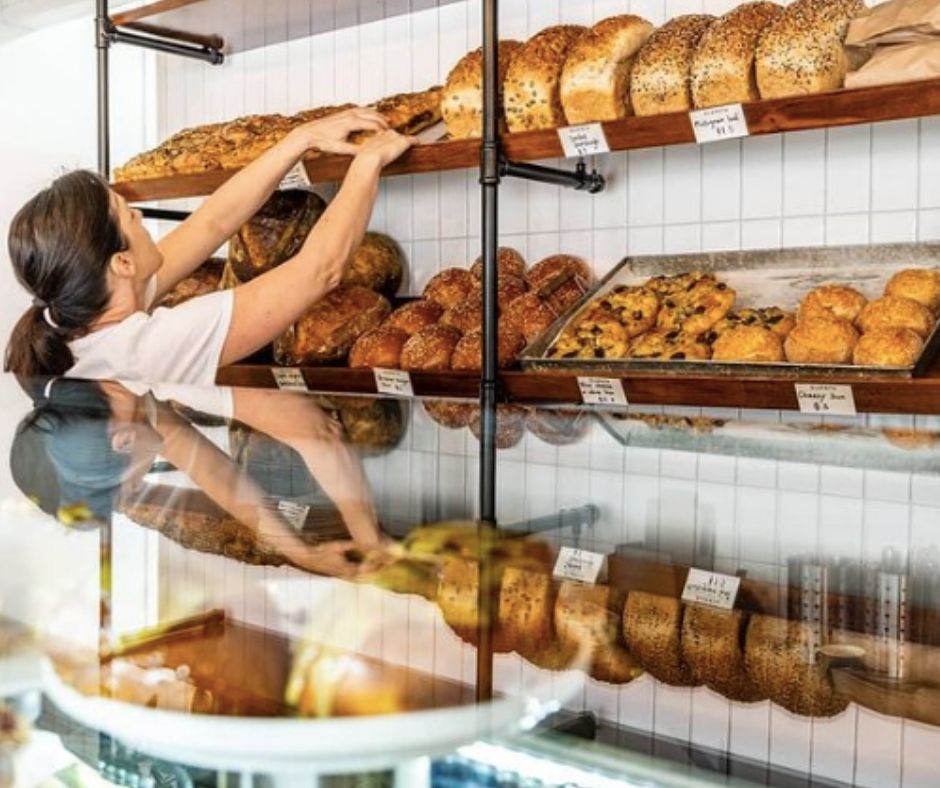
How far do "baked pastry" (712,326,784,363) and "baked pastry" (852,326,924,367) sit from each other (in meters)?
0.15

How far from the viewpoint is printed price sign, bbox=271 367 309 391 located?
8.71 feet

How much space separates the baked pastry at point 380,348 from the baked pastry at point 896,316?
101cm

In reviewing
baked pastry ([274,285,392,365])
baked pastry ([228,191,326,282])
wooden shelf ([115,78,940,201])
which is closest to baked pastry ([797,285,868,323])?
wooden shelf ([115,78,940,201])

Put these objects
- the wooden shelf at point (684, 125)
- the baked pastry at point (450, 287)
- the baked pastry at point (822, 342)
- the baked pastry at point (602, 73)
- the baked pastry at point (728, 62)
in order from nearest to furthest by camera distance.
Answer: the wooden shelf at point (684, 125) → the baked pastry at point (822, 342) → the baked pastry at point (728, 62) → the baked pastry at point (602, 73) → the baked pastry at point (450, 287)

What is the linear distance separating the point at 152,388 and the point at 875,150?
1567 millimetres

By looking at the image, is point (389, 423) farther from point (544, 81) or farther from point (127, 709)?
point (544, 81)

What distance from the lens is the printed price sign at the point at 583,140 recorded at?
2162 mm

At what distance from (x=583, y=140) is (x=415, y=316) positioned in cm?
65

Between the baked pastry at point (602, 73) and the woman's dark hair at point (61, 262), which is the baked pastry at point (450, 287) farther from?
the woman's dark hair at point (61, 262)

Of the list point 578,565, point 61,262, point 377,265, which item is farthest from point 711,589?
point 377,265

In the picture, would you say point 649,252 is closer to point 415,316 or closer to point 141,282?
point 415,316

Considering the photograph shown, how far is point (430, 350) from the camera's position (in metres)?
2.46

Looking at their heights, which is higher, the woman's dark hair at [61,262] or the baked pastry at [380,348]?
the woman's dark hair at [61,262]

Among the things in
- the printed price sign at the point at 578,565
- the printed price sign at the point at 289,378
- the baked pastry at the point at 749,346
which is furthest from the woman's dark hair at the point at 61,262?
the printed price sign at the point at 578,565
